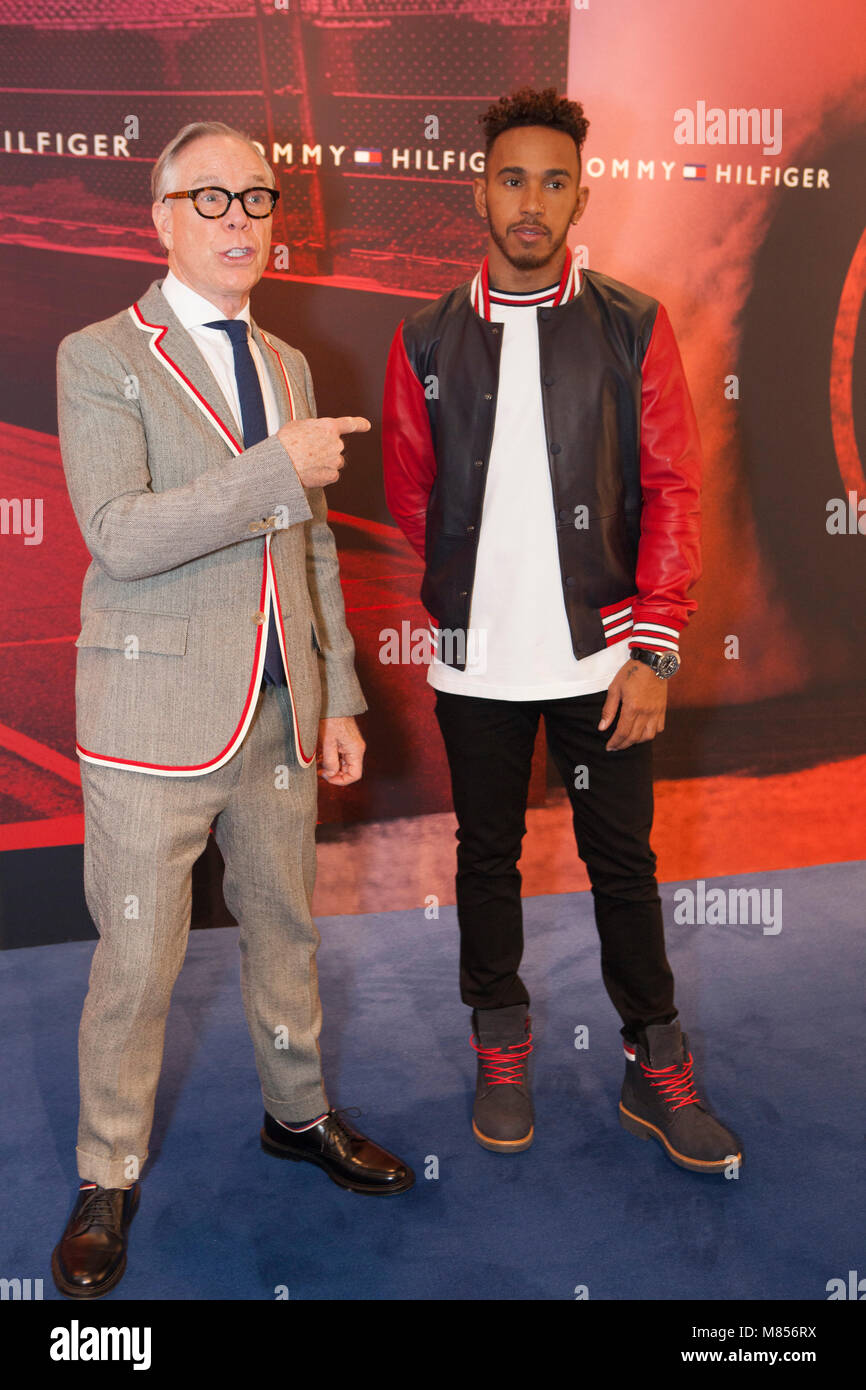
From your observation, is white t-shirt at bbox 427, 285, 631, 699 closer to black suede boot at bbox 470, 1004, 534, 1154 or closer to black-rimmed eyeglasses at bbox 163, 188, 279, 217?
black-rimmed eyeglasses at bbox 163, 188, 279, 217

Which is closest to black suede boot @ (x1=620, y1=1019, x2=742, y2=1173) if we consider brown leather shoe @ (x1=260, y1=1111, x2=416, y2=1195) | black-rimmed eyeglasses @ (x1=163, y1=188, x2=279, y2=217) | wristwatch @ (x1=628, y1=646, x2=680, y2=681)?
brown leather shoe @ (x1=260, y1=1111, x2=416, y2=1195)

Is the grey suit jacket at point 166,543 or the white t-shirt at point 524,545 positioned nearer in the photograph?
the grey suit jacket at point 166,543

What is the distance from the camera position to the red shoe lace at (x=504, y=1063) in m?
2.37

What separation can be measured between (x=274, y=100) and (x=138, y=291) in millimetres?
630

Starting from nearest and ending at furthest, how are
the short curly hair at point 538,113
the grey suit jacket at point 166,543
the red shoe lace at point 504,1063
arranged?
the grey suit jacket at point 166,543 → the short curly hair at point 538,113 → the red shoe lace at point 504,1063

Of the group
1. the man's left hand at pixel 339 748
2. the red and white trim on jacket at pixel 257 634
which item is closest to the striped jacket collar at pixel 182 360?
the red and white trim on jacket at pixel 257 634

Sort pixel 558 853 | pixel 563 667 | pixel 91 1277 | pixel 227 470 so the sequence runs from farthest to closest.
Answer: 1. pixel 558 853
2. pixel 563 667
3. pixel 91 1277
4. pixel 227 470

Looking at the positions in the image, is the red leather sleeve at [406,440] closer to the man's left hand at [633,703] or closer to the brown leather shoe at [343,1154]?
the man's left hand at [633,703]

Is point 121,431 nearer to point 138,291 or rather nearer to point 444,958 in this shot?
point 138,291

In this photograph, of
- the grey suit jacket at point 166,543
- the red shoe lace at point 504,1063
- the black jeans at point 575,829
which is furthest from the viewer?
the red shoe lace at point 504,1063

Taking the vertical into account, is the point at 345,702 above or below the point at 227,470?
below

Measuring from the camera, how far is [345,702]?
2207mm

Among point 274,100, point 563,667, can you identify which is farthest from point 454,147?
point 563,667

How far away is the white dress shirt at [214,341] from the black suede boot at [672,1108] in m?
1.40
